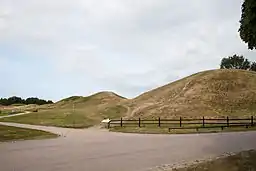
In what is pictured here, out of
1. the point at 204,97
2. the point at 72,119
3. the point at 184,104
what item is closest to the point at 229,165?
the point at 72,119

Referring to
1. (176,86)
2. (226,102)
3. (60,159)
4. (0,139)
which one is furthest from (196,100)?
(60,159)

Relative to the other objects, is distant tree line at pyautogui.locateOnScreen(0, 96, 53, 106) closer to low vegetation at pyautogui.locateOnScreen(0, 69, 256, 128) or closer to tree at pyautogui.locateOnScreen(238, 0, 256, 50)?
low vegetation at pyautogui.locateOnScreen(0, 69, 256, 128)

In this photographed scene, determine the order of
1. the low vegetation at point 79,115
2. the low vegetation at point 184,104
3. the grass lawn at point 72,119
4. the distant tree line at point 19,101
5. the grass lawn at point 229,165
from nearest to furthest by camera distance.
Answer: the grass lawn at point 229,165
the grass lawn at point 72,119
the low vegetation at point 79,115
the low vegetation at point 184,104
the distant tree line at point 19,101

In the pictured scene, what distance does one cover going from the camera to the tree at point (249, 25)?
16.4m

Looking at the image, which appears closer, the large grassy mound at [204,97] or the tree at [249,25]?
the tree at [249,25]

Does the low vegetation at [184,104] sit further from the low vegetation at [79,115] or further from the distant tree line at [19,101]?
the distant tree line at [19,101]

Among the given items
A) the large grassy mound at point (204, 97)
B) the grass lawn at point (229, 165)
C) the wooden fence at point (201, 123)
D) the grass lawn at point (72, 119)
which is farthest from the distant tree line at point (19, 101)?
the grass lawn at point (229, 165)

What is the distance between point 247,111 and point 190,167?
52.0 meters

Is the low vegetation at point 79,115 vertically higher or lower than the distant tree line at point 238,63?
lower

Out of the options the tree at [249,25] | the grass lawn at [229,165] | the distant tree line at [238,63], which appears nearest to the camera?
the grass lawn at [229,165]

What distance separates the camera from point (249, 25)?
57.2 feet

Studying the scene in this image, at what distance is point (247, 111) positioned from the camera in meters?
61.3

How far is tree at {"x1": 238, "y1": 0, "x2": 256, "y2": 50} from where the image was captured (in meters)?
16.4

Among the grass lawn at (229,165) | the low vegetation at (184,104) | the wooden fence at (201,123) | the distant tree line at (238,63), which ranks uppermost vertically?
the distant tree line at (238,63)
